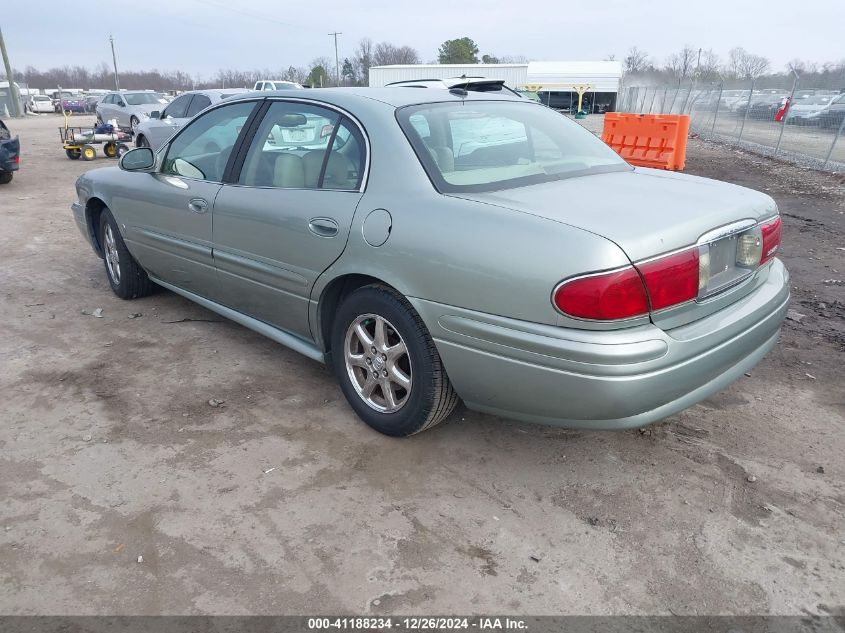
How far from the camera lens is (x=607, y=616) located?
2080 millimetres

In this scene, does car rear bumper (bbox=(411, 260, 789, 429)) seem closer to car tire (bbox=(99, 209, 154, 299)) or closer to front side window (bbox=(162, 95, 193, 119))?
car tire (bbox=(99, 209, 154, 299))

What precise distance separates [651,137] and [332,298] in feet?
36.9

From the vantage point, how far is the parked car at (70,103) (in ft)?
144

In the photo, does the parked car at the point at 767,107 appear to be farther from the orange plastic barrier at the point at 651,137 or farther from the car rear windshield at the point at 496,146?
the car rear windshield at the point at 496,146

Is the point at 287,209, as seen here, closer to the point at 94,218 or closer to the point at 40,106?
the point at 94,218

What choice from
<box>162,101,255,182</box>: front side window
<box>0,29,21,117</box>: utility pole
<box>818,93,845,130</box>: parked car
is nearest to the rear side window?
<box>162,101,255,182</box>: front side window

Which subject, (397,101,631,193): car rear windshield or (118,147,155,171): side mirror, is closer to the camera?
(397,101,631,193): car rear windshield

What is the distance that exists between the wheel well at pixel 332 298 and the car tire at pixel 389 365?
63 millimetres

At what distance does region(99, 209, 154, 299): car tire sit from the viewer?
4.95 meters

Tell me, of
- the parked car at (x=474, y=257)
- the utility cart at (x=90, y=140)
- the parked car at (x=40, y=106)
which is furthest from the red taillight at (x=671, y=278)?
the parked car at (x=40, y=106)

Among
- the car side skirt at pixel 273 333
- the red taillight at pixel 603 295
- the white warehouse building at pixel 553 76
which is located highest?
the white warehouse building at pixel 553 76

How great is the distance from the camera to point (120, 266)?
16.4 feet

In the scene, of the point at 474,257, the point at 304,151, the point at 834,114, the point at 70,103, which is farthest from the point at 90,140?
the point at 70,103

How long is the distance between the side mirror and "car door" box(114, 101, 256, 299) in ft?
0.23
